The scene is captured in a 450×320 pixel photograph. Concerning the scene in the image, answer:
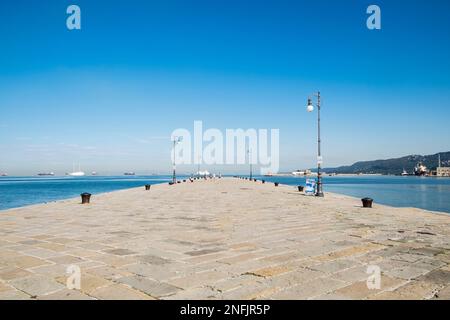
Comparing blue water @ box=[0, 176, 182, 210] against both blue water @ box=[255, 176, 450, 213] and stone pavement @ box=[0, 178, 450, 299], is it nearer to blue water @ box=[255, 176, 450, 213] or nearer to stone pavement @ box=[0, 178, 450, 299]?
stone pavement @ box=[0, 178, 450, 299]

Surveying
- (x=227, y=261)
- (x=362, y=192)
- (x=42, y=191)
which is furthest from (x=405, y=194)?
(x=42, y=191)

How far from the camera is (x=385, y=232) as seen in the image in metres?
8.46

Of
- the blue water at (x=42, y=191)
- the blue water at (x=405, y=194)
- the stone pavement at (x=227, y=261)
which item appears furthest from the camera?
the blue water at (x=42, y=191)

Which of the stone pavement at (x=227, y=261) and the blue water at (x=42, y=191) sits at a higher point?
the stone pavement at (x=227, y=261)

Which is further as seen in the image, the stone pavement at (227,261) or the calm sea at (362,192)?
the calm sea at (362,192)

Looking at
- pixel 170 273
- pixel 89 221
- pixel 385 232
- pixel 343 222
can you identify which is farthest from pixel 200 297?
pixel 89 221

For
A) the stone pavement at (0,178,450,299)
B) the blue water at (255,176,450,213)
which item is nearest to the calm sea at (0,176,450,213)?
the blue water at (255,176,450,213)

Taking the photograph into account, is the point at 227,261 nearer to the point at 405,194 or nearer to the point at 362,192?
the point at 405,194

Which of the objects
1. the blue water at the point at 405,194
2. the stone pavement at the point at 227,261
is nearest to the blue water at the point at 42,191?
the stone pavement at the point at 227,261

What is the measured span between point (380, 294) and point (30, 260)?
555 centimetres

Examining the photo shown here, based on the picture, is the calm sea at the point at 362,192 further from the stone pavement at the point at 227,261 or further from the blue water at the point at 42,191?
the stone pavement at the point at 227,261

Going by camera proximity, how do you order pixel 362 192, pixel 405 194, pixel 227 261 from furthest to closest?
pixel 362 192, pixel 405 194, pixel 227 261

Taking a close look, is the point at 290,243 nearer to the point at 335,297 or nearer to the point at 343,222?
the point at 335,297
